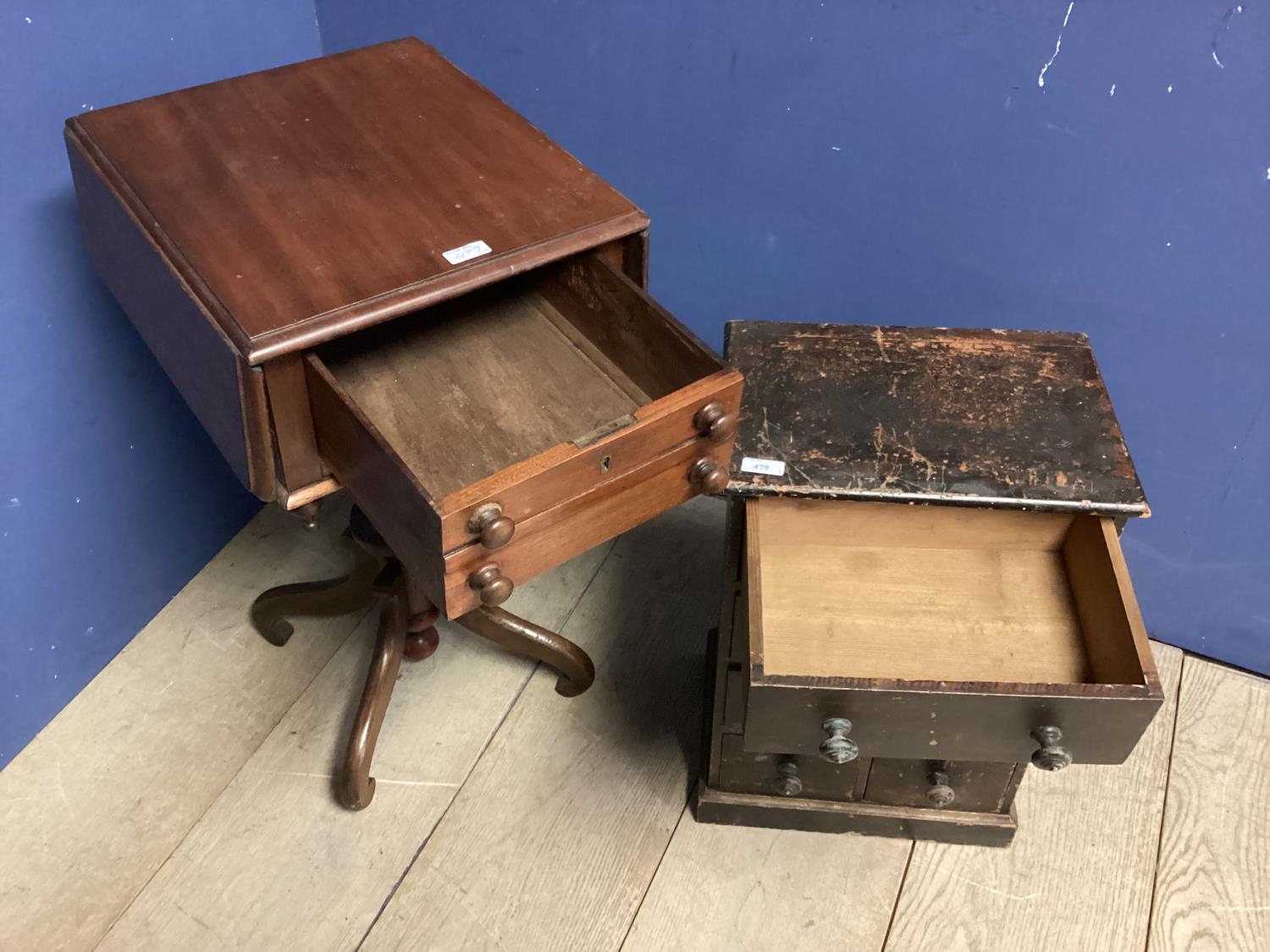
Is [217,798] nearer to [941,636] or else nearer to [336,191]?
[336,191]

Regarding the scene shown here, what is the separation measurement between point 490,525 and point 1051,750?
62cm

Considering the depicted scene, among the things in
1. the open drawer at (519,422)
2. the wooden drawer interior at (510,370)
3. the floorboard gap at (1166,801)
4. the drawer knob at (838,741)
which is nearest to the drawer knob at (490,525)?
the open drawer at (519,422)

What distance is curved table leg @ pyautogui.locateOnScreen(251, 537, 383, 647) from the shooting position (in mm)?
1603

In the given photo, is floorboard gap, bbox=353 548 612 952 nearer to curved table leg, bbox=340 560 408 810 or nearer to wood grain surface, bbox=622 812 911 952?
curved table leg, bbox=340 560 408 810

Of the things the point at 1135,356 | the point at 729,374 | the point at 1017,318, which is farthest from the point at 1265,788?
the point at 729,374

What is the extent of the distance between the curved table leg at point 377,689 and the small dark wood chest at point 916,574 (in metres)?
0.45

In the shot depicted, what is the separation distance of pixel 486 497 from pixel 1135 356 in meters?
1.00

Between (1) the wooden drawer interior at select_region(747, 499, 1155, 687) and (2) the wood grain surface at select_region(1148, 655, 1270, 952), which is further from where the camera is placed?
(2) the wood grain surface at select_region(1148, 655, 1270, 952)

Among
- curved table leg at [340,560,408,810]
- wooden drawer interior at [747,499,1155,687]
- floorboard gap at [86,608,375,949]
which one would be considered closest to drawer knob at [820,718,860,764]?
wooden drawer interior at [747,499,1155,687]

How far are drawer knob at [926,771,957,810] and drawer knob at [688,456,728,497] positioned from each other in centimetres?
50

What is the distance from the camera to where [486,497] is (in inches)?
37.9

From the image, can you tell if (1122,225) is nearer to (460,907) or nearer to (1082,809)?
(1082,809)

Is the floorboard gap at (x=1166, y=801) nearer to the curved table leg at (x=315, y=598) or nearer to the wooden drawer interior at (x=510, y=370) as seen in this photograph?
the wooden drawer interior at (x=510, y=370)

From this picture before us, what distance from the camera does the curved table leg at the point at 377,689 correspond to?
5.00 ft
